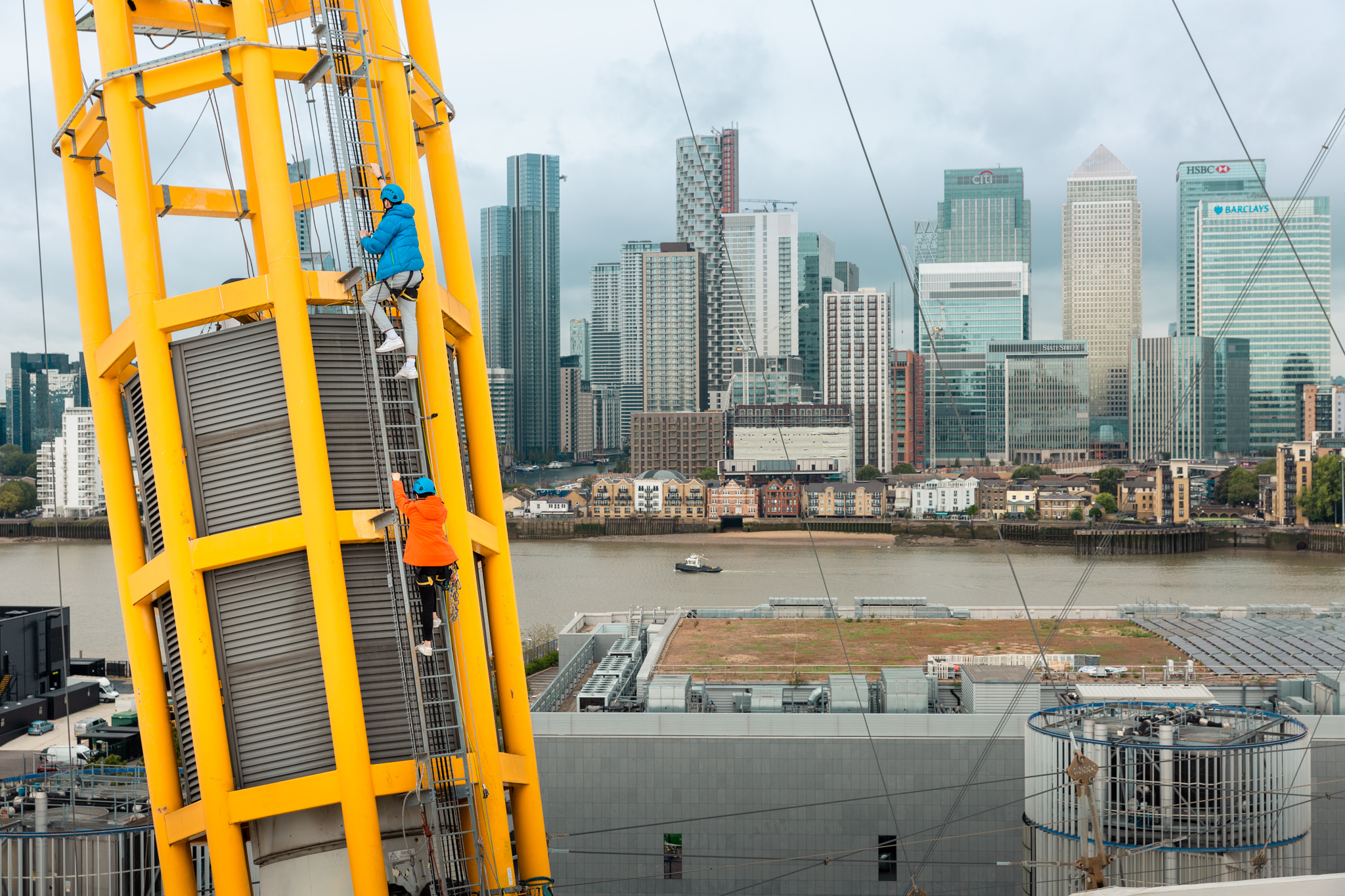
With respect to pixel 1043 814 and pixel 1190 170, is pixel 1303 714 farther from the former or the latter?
pixel 1190 170

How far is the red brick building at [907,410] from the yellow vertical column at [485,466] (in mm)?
74752

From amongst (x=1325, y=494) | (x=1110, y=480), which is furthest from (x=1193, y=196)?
(x=1325, y=494)

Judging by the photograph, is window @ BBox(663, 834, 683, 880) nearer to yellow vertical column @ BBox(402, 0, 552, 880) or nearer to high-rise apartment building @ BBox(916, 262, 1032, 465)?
yellow vertical column @ BBox(402, 0, 552, 880)

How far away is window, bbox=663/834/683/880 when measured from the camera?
7191 mm

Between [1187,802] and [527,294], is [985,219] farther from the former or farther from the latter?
[1187,802]

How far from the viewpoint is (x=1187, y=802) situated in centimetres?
469

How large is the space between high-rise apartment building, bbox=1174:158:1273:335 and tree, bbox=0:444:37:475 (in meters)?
89.7

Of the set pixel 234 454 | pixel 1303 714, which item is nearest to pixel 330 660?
pixel 234 454

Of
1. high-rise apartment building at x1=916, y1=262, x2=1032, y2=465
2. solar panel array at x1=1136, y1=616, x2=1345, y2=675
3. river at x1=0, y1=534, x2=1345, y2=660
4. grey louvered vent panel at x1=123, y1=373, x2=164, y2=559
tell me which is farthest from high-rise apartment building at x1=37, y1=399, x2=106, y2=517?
high-rise apartment building at x1=916, y1=262, x2=1032, y2=465

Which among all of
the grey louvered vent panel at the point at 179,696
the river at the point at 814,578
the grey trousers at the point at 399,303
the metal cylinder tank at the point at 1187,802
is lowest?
the river at the point at 814,578

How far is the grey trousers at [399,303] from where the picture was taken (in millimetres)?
2713

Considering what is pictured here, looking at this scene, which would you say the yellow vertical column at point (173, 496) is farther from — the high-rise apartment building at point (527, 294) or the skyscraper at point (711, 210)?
the high-rise apartment building at point (527, 294)

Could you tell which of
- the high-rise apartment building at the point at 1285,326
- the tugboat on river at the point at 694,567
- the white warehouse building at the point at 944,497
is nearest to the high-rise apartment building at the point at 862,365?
the white warehouse building at the point at 944,497

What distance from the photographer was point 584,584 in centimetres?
2734
